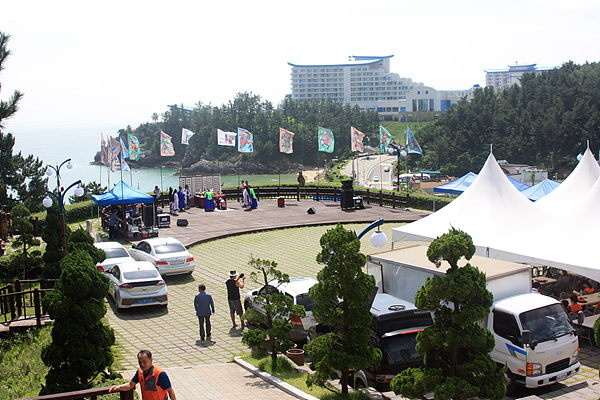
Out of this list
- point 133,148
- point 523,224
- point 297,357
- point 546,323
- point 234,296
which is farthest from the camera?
point 133,148

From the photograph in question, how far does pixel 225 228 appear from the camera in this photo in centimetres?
2758

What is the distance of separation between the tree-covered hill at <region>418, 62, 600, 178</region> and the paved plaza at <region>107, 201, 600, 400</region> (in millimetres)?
69000

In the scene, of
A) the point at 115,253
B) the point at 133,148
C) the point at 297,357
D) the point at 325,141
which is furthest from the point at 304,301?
the point at 325,141

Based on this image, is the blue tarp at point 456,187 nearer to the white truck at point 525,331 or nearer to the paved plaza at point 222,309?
the paved plaza at point 222,309

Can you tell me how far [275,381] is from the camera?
401 inches

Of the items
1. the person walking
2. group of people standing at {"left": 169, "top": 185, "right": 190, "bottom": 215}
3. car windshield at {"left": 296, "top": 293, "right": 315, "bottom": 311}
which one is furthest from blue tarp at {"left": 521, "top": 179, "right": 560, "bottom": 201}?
the person walking

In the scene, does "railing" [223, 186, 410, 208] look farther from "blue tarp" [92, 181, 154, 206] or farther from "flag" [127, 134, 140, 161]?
"blue tarp" [92, 181, 154, 206]

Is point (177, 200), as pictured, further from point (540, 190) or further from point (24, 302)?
point (24, 302)

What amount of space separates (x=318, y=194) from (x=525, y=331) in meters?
27.1

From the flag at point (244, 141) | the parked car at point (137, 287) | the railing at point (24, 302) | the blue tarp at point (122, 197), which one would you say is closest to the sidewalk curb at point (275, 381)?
the railing at point (24, 302)

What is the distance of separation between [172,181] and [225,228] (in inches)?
3601

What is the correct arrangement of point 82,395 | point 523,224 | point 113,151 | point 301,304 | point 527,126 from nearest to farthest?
point 82,395 < point 301,304 < point 523,224 < point 113,151 < point 527,126

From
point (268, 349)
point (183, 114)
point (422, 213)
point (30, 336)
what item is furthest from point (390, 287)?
point (183, 114)

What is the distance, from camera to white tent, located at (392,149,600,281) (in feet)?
45.9
